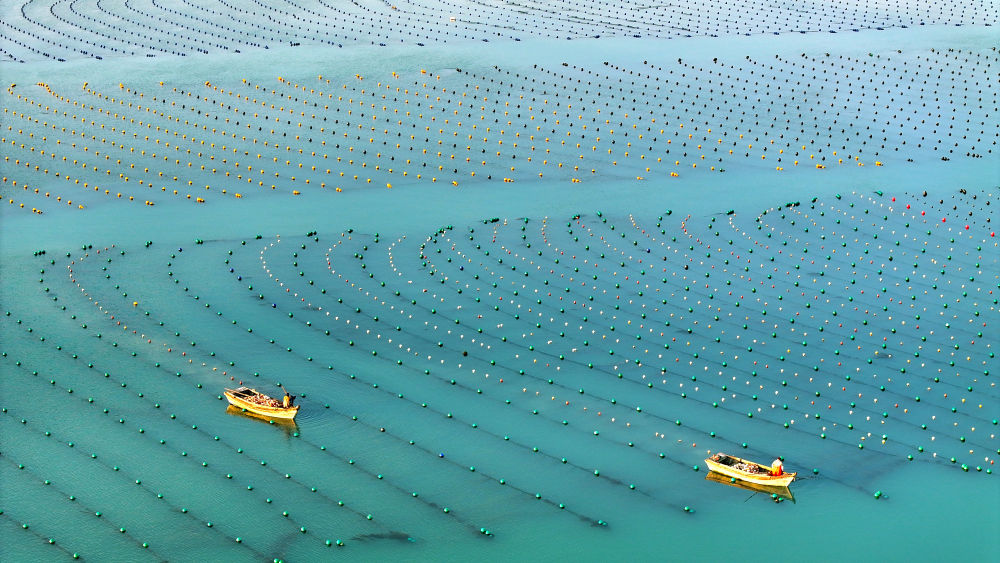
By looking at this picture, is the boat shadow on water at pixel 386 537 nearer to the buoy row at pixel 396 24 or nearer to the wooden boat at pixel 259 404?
the wooden boat at pixel 259 404

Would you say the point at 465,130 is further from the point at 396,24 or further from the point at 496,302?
the point at 396,24

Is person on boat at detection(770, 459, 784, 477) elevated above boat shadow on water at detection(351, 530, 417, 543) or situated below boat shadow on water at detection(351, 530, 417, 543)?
above

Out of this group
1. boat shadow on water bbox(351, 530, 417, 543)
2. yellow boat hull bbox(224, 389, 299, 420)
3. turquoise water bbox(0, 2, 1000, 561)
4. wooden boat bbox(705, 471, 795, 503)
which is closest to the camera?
boat shadow on water bbox(351, 530, 417, 543)

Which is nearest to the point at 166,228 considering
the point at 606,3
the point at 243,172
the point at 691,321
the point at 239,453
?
the point at 243,172

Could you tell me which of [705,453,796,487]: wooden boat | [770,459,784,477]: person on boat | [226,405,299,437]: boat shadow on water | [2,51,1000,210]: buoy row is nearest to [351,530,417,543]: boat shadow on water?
[226,405,299,437]: boat shadow on water

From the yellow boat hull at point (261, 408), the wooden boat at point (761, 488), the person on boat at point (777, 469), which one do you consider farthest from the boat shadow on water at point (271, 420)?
the person on boat at point (777, 469)

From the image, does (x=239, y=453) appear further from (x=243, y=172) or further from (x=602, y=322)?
(x=243, y=172)

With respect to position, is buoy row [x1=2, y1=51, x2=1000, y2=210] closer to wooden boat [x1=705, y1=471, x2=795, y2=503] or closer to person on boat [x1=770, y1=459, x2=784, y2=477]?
wooden boat [x1=705, y1=471, x2=795, y2=503]
